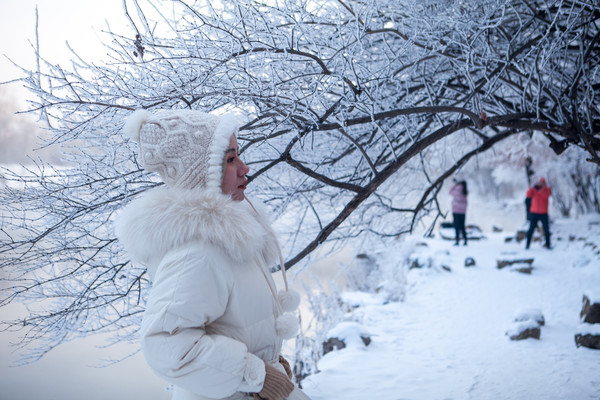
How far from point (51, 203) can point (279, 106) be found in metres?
1.31

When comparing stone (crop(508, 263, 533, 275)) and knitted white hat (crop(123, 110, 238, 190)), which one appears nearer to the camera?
knitted white hat (crop(123, 110, 238, 190))

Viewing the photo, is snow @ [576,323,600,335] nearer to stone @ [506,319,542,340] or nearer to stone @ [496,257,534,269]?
stone @ [506,319,542,340]

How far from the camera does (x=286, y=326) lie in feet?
5.28

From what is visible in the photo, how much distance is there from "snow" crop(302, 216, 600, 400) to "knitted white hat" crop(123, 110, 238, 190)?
3127mm

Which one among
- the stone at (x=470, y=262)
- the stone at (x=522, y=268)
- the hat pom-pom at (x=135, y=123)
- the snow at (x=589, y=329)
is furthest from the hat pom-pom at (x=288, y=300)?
the stone at (x=470, y=262)

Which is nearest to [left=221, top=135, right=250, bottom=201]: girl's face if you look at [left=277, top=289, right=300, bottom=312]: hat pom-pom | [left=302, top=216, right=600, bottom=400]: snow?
[left=277, top=289, right=300, bottom=312]: hat pom-pom

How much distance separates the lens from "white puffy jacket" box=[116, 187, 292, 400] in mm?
1340

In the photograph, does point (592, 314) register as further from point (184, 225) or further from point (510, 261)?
point (184, 225)

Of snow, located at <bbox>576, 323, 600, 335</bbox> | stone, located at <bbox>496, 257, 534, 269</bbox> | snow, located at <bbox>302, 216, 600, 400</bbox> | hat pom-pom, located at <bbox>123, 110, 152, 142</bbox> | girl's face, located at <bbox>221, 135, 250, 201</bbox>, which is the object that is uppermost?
hat pom-pom, located at <bbox>123, 110, 152, 142</bbox>

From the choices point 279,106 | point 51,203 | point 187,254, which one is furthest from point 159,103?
point 187,254

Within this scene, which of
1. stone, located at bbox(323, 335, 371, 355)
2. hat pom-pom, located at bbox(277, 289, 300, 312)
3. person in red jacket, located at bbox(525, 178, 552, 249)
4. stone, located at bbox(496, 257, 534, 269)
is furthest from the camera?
person in red jacket, located at bbox(525, 178, 552, 249)

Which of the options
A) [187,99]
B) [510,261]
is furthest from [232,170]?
[510,261]

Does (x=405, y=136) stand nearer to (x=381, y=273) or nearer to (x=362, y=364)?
(x=362, y=364)

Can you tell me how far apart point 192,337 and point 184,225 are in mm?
334
